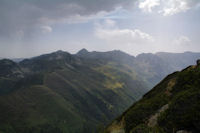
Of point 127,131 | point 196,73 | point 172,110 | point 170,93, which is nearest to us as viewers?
point 172,110

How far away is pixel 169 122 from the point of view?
22.5 metres

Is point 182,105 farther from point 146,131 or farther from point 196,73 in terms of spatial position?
point 196,73

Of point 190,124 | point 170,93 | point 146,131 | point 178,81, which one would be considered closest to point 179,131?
point 190,124

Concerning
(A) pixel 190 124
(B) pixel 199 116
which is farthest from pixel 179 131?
(B) pixel 199 116

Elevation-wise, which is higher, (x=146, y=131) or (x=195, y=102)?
(x=195, y=102)

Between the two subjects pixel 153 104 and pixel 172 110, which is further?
pixel 153 104

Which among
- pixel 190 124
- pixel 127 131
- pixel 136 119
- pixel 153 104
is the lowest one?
pixel 127 131

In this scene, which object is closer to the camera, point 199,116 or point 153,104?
point 199,116

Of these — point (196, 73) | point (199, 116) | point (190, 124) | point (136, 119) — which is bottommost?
point (136, 119)

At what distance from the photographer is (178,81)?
41812mm

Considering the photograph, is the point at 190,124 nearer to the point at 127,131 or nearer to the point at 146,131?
the point at 146,131

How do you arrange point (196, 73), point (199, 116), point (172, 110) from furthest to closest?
point (196, 73) < point (172, 110) < point (199, 116)

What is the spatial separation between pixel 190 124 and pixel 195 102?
12.3 feet

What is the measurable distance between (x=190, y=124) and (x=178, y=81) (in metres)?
23.9
